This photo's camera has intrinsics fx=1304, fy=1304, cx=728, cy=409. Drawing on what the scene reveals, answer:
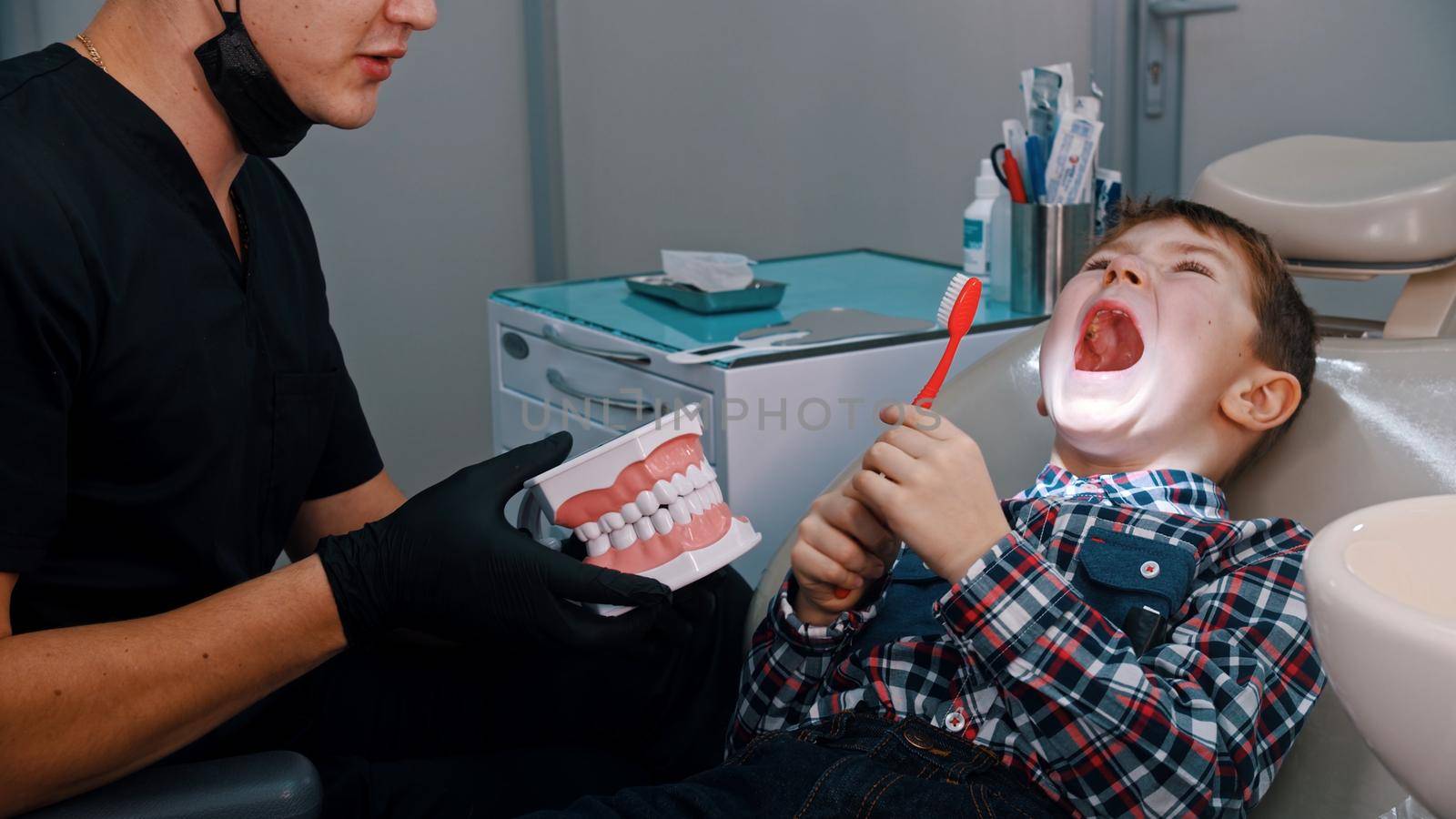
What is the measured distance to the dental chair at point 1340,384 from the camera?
989mm

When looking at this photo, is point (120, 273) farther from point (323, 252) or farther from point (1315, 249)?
point (323, 252)

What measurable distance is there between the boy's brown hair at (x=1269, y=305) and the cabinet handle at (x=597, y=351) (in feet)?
1.94

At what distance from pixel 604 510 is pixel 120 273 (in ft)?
1.29

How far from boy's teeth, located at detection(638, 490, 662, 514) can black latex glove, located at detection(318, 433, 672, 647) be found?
50 mm

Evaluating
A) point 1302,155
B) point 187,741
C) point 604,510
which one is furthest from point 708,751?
point 1302,155

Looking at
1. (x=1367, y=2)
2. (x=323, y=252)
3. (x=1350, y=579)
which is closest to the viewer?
(x=1350, y=579)

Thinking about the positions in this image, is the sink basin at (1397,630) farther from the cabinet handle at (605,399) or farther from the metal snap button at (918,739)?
the cabinet handle at (605,399)

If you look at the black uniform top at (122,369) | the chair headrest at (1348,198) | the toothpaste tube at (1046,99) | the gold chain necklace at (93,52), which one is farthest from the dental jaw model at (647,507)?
the toothpaste tube at (1046,99)

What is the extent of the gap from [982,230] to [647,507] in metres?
1.01

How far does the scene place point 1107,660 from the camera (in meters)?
0.91

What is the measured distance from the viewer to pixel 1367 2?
242cm

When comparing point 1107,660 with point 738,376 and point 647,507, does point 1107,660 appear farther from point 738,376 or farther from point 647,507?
point 738,376

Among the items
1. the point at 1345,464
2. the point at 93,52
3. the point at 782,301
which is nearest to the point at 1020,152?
the point at 782,301

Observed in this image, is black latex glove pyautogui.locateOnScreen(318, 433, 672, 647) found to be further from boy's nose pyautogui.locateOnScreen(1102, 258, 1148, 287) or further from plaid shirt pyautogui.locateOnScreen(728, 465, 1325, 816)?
boy's nose pyautogui.locateOnScreen(1102, 258, 1148, 287)
